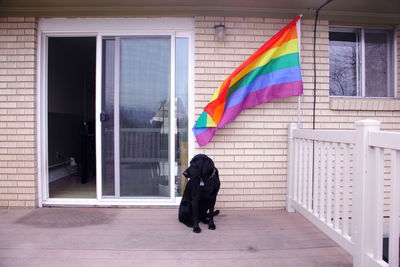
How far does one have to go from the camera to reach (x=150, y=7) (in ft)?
12.0

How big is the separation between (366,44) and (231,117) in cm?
234

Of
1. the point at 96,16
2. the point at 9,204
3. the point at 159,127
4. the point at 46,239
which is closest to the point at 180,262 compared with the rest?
the point at 46,239

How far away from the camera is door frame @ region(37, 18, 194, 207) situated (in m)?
3.83

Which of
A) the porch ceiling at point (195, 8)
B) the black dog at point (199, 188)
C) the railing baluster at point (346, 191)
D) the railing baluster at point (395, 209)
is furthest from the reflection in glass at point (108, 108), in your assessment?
the railing baluster at point (395, 209)

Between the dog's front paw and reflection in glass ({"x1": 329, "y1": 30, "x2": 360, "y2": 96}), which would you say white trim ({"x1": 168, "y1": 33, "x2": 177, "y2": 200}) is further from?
reflection in glass ({"x1": 329, "y1": 30, "x2": 360, "y2": 96})

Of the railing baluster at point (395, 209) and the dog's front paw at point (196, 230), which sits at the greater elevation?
the railing baluster at point (395, 209)

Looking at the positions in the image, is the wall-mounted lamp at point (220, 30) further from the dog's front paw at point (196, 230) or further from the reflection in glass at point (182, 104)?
the dog's front paw at point (196, 230)

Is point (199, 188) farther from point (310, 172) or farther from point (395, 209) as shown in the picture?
point (395, 209)

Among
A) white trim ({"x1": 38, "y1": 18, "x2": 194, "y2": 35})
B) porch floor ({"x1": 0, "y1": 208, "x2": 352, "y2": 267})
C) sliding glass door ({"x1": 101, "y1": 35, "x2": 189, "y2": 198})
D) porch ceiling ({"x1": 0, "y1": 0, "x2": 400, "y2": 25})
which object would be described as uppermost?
porch ceiling ({"x1": 0, "y1": 0, "x2": 400, "y2": 25})

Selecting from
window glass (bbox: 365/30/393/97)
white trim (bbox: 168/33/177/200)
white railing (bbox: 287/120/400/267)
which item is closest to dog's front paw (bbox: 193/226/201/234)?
white trim (bbox: 168/33/177/200)

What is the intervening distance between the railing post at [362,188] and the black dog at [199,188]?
137 cm

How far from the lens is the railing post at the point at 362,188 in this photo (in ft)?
6.99

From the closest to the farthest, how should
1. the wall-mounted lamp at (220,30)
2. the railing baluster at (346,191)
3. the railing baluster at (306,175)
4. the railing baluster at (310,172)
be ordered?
the railing baluster at (346,191)
the railing baluster at (310,172)
the railing baluster at (306,175)
the wall-mounted lamp at (220,30)

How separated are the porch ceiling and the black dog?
77.0 inches
